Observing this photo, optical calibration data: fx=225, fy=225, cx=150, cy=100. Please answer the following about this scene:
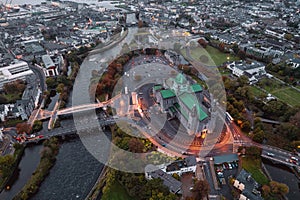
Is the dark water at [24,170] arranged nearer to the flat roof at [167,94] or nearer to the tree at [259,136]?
the flat roof at [167,94]

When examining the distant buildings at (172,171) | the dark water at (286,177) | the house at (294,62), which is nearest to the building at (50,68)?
the distant buildings at (172,171)

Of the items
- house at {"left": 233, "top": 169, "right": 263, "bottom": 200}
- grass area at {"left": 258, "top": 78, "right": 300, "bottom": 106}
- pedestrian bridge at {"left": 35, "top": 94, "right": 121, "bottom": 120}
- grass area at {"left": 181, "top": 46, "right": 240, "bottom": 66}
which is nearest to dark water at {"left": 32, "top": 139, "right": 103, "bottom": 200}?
pedestrian bridge at {"left": 35, "top": 94, "right": 121, "bottom": 120}

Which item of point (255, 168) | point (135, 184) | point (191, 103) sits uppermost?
point (191, 103)

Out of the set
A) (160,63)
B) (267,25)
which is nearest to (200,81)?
(160,63)

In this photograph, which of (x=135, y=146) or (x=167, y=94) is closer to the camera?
(x=135, y=146)

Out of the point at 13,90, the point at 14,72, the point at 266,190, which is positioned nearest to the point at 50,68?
the point at 14,72

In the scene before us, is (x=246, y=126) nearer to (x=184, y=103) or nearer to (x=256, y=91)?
(x=184, y=103)
